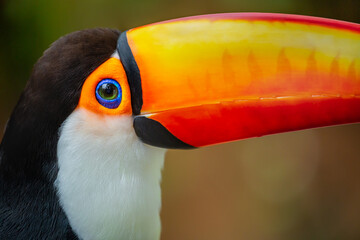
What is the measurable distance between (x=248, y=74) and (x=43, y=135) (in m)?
0.60

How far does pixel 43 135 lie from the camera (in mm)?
1416

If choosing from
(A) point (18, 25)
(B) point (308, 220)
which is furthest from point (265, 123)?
(B) point (308, 220)

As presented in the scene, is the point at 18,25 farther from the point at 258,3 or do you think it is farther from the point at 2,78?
the point at 258,3

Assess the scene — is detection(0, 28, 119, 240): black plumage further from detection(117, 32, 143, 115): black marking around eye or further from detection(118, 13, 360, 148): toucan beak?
detection(118, 13, 360, 148): toucan beak

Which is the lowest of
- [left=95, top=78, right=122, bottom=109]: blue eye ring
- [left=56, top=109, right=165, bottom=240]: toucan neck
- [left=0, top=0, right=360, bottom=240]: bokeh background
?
[left=0, top=0, right=360, bottom=240]: bokeh background

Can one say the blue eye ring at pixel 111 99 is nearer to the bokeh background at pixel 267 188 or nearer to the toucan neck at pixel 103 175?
the toucan neck at pixel 103 175

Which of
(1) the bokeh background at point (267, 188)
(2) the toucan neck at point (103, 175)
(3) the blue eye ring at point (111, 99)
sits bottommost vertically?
(1) the bokeh background at point (267, 188)

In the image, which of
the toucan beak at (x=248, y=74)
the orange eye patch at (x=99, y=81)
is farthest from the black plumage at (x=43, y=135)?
the toucan beak at (x=248, y=74)

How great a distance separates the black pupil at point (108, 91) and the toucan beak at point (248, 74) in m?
0.07

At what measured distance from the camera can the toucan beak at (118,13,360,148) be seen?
1353mm

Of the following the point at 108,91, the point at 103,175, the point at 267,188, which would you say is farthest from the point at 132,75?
the point at 267,188

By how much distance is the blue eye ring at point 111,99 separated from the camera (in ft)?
4.66

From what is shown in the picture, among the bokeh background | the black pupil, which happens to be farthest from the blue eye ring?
the bokeh background

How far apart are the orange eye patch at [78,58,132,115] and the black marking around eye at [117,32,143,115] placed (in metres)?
0.01
